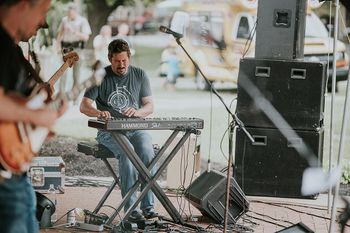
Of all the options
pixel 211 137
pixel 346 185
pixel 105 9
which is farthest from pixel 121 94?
pixel 105 9

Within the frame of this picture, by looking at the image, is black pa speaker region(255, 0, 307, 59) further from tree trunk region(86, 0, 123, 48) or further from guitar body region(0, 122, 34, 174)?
tree trunk region(86, 0, 123, 48)

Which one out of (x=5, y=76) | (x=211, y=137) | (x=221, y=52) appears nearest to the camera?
(x=5, y=76)

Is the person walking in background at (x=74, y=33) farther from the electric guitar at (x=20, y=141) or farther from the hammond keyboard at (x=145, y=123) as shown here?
the electric guitar at (x=20, y=141)

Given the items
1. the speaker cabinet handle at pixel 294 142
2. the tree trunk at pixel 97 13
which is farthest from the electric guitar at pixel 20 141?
the tree trunk at pixel 97 13

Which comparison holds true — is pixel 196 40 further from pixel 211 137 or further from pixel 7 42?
pixel 7 42

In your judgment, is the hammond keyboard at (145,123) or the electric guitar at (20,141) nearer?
the electric guitar at (20,141)

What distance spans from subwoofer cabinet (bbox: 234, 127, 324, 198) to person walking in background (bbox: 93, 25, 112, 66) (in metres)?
4.79

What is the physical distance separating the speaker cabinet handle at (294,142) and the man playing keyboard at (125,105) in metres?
1.22

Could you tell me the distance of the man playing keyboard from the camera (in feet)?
20.1

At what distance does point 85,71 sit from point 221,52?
225cm

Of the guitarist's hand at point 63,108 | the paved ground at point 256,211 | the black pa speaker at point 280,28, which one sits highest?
the black pa speaker at point 280,28

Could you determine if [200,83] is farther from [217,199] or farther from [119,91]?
[217,199]

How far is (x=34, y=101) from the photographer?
359cm

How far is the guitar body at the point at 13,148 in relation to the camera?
3.47m
